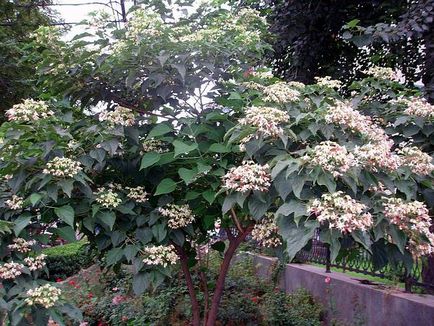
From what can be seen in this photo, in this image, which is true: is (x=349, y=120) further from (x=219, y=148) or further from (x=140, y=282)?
Result: (x=140, y=282)

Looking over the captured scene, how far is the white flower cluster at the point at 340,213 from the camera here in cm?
150

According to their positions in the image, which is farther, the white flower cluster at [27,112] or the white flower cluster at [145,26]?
the white flower cluster at [145,26]

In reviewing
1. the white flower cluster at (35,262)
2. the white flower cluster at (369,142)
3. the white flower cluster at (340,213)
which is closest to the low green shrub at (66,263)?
the white flower cluster at (35,262)

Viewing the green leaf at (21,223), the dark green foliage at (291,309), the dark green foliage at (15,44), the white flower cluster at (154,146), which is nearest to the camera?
the green leaf at (21,223)

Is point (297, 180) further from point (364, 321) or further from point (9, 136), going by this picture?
point (364, 321)

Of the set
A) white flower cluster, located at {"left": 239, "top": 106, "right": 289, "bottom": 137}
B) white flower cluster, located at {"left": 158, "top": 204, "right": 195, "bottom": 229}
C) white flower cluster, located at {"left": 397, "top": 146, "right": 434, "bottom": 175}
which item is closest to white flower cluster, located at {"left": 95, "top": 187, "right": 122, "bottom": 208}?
white flower cluster, located at {"left": 158, "top": 204, "right": 195, "bottom": 229}

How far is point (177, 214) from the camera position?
8.03 ft

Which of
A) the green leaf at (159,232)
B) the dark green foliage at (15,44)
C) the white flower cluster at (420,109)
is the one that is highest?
the dark green foliage at (15,44)

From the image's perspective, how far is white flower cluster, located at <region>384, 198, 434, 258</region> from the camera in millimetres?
1653

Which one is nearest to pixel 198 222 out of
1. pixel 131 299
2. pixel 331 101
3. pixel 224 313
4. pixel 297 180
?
pixel 331 101

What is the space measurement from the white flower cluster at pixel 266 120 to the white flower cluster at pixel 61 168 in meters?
0.76

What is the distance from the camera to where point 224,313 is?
4.61 metres

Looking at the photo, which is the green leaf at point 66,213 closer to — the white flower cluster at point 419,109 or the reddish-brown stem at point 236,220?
the reddish-brown stem at point 236,220

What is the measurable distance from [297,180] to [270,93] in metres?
0.68
